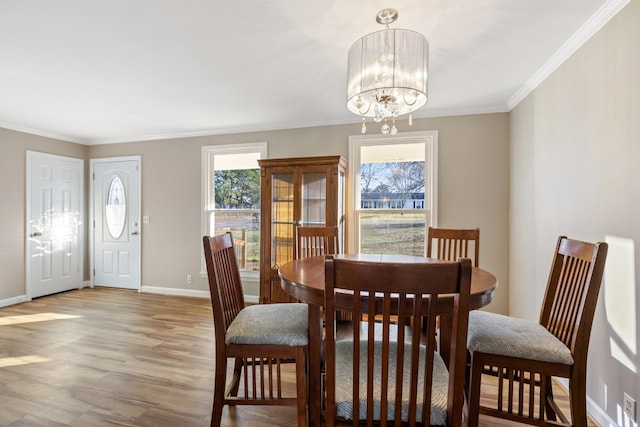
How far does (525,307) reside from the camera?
9.11 ft

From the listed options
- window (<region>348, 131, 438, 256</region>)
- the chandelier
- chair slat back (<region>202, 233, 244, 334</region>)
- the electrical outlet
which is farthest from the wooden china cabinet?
the electrical outlet

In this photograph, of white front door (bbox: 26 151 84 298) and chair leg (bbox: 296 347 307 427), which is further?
white front door (bbox: 26 151 84 298)

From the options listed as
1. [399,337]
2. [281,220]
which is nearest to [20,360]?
[281,220]

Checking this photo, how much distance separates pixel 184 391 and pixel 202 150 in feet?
10.3

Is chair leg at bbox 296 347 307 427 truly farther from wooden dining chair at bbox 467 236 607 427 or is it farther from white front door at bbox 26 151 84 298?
white front door at bbox 26 151 84 298

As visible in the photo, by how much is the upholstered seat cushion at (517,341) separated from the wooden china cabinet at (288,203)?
6.11ft

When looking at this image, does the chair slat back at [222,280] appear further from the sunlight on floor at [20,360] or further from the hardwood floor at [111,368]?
the sunlight on floor at [20,360]

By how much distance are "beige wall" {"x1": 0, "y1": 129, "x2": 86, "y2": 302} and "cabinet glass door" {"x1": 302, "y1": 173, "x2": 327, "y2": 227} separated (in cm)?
384

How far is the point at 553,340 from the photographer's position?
4.80 ft

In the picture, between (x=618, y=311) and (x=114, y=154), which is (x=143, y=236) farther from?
(x=618, y=311)

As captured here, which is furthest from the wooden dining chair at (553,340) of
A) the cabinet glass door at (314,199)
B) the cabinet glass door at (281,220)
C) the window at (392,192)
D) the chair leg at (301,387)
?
the cabinet glass door at (281,220)

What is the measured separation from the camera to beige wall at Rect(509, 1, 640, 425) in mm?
1572

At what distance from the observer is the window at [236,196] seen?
4.07m

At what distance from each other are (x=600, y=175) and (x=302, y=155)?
9.29ft
